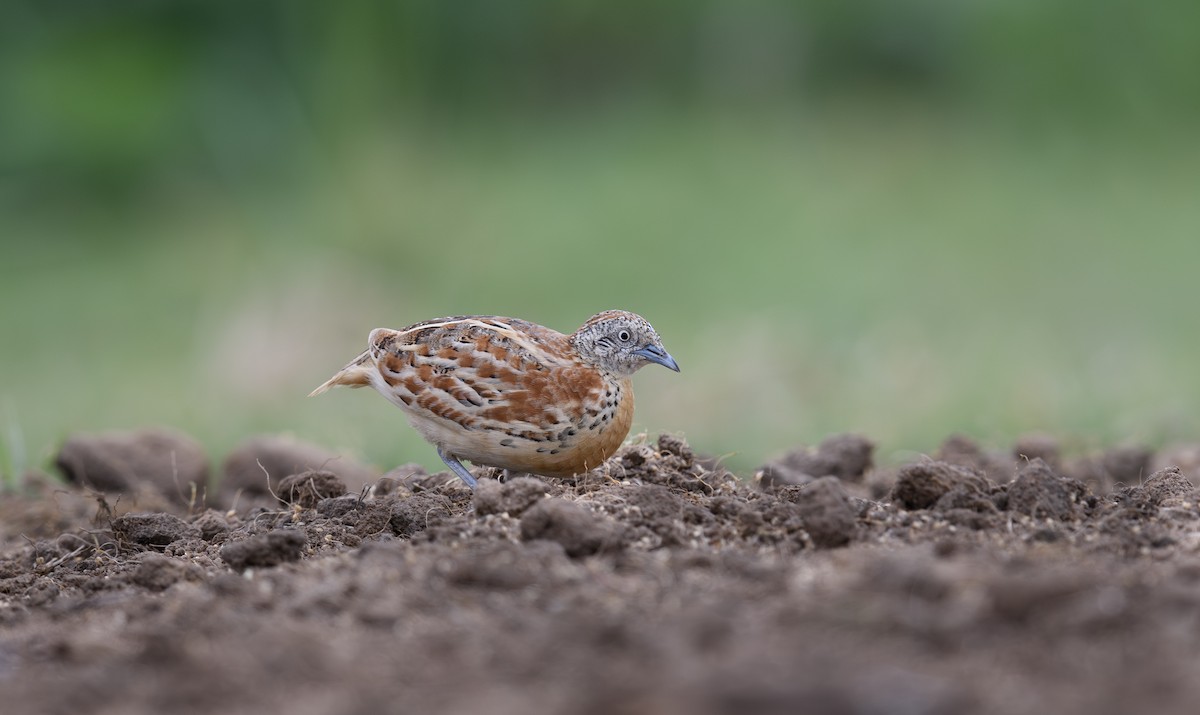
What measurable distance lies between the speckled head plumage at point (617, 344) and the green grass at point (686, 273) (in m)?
3.01

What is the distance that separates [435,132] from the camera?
20.0 meters

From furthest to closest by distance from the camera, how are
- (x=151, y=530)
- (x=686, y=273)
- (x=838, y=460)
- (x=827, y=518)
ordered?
1. (x=686, y=273)
2. (x=838, y=460)
3. (x=151, y=530)
4. (x=827, y=518)

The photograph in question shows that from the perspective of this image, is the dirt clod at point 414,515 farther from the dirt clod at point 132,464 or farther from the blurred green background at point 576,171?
the blurred green background at point 576,171

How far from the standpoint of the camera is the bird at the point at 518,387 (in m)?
5.60

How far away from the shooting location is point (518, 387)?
5.63 m

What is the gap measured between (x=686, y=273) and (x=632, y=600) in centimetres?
1367

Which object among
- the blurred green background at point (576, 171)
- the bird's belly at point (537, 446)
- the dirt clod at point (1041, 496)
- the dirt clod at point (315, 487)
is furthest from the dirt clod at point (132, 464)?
the blurred green background at point (576, 171)

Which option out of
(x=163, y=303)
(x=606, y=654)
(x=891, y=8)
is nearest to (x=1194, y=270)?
(x=891, y=8)

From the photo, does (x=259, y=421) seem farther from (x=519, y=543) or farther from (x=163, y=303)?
(x=163, y=303)

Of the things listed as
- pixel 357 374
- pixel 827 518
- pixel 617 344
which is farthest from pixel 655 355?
pixel 827 518

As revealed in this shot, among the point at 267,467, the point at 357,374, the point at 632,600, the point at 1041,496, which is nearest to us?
the point at 632,600

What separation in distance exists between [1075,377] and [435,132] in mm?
11003

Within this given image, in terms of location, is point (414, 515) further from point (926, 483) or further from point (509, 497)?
point (926, 483)

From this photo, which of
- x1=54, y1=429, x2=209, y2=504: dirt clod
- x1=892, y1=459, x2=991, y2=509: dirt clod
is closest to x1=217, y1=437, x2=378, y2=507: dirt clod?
x1=54, y1=429, x2=209, y2=504: dirt clod
